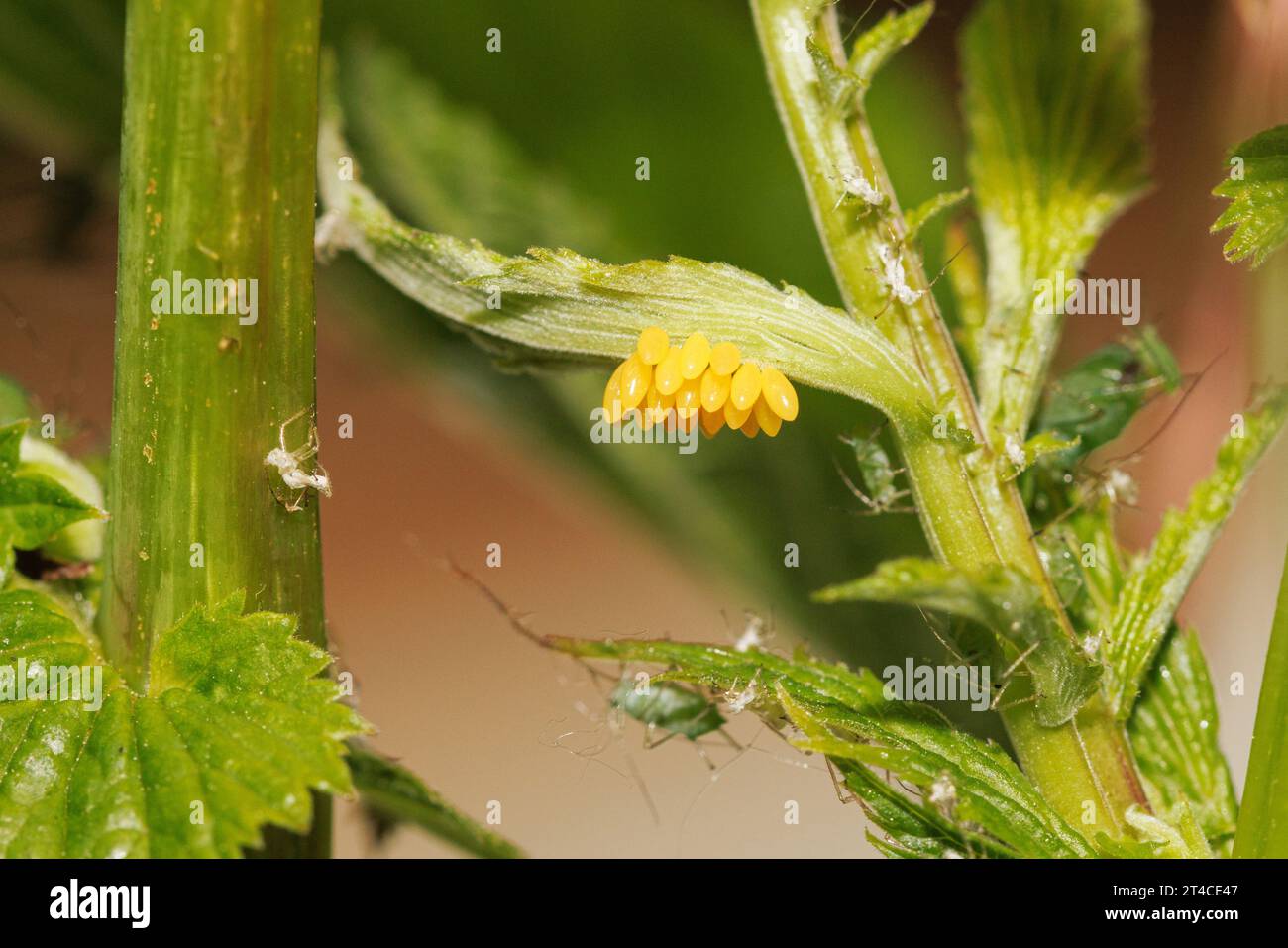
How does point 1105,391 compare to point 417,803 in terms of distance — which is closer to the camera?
point 417,803

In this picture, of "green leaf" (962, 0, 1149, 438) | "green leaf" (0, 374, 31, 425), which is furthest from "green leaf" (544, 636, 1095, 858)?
"green leaf" (0, 374, 31, 425)

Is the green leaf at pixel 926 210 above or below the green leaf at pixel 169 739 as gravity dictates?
above

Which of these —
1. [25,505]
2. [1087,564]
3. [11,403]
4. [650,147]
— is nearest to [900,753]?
[1087,564]

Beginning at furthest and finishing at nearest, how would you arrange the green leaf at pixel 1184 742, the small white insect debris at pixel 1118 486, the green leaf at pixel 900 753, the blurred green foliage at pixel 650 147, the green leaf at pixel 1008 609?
the blurred green foliage at pixel 650 147 < the small white insect debris at pixel 1118 486 < the green leaf at pixel 1184 742 < the green leaf at pixel 900 753 < the green leaf at pixel 1008 609

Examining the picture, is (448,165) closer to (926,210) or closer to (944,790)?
(926,210)

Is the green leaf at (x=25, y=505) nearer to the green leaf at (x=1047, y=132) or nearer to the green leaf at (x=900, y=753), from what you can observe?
the green leaf at (x=900, y=753)

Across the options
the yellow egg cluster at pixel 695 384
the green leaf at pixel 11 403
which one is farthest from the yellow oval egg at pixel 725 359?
the green leaf at pixel 11 403

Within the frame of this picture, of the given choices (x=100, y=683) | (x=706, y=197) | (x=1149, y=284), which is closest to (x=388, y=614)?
(x=706, y=197)
